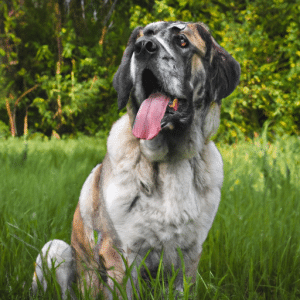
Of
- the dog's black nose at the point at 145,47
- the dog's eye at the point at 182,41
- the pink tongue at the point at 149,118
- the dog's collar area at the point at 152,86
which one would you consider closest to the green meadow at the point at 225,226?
the pink tongue at the point at 149,118

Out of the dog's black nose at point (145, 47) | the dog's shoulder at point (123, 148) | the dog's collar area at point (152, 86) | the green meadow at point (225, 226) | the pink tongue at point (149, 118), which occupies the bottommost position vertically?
the green meadow at point (225, 226)

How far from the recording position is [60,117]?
28.8 feet

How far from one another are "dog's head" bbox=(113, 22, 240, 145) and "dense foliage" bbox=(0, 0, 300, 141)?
4768 millimetres

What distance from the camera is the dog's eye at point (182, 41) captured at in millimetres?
1918

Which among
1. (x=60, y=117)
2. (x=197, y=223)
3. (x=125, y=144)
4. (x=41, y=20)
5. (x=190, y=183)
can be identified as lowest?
(x=60, y=117)

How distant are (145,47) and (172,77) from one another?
0.21m

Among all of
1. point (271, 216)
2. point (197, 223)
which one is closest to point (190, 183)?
point (197, 223)

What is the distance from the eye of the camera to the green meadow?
1873mm

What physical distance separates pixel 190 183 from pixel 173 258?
41 centimetres

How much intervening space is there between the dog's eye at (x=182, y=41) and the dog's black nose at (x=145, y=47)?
0.18 meters

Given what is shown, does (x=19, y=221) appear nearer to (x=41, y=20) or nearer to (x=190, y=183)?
(x=190, y=183)

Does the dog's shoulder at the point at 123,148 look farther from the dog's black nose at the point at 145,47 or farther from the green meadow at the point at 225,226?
the green meadow at the point at 225,226

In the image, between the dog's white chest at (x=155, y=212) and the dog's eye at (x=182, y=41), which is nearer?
the dog's white chest at (x=155, y=212)

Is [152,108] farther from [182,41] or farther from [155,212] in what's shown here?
[155,212]
